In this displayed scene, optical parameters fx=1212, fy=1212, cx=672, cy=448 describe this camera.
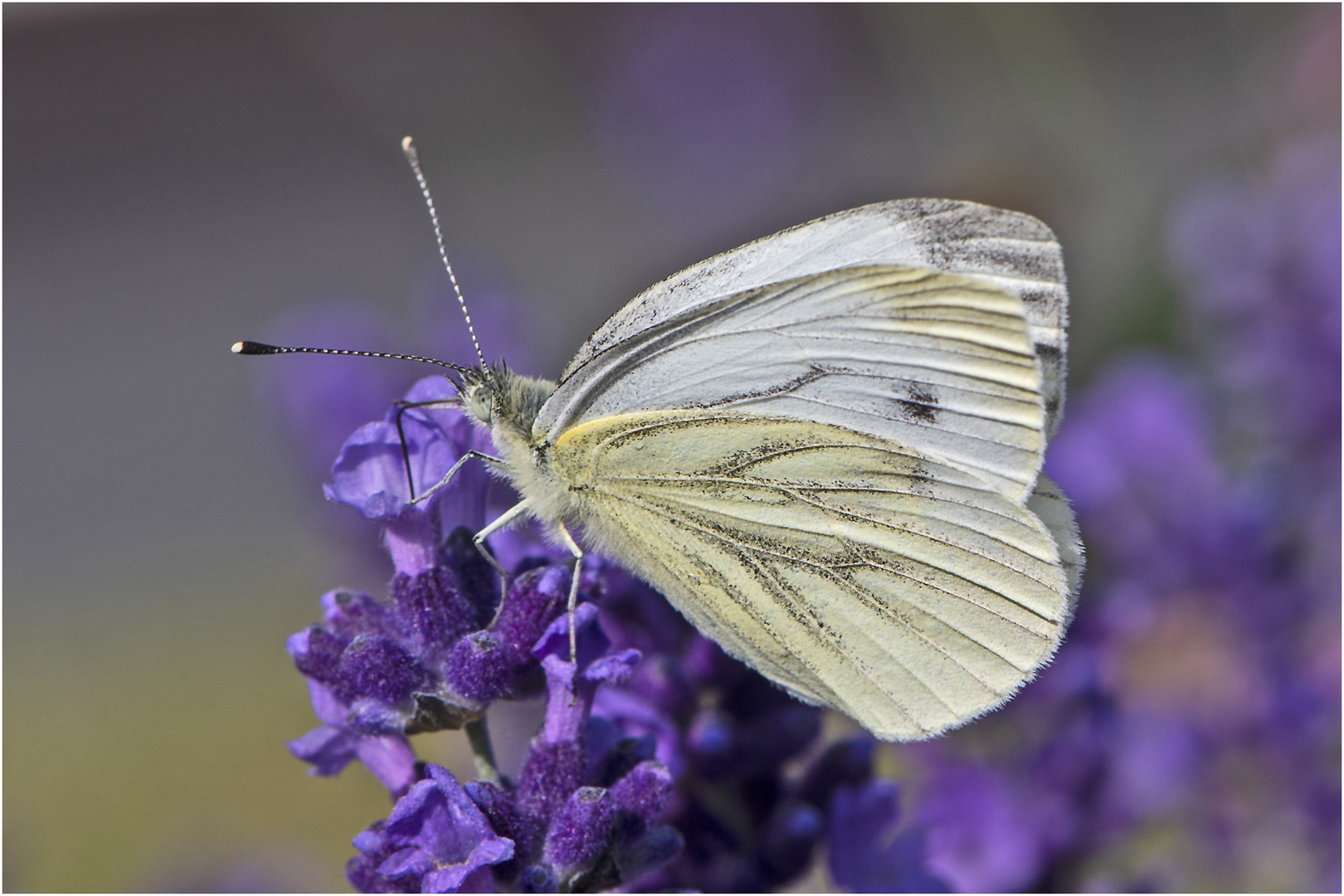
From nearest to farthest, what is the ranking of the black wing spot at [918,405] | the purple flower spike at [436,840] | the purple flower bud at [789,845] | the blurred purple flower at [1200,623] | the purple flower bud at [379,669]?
1. the purple flower spike at [436,840]
2. the purple flower bud at [379,669]
3. the purple flower bud at [789,845]
4. the black wing spot at [918,405]
5. the blurred purple flower at [1200,623]

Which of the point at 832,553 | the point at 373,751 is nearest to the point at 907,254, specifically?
the point at 832,553

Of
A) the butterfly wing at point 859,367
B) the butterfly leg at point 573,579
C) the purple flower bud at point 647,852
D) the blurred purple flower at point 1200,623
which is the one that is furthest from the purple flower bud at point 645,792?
the blurred purple flower at point 1200,623

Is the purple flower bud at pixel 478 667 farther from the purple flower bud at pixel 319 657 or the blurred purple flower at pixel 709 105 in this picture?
the blurred purple flower at pixel 709 105

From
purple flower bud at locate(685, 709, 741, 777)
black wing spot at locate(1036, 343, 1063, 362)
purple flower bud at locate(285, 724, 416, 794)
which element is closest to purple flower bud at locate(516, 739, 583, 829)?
purple flower bud at locate(285, 724, 416, 794)

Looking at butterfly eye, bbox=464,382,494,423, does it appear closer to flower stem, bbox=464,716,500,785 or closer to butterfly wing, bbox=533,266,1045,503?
butterfly wing, bbox=533,266,1045,503

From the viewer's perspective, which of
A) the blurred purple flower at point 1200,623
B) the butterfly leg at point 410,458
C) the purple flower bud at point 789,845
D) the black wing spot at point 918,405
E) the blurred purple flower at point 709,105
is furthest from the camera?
the blurred purple flower at point 709,105

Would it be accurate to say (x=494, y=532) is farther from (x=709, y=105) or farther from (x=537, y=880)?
(x=709, y=105)
